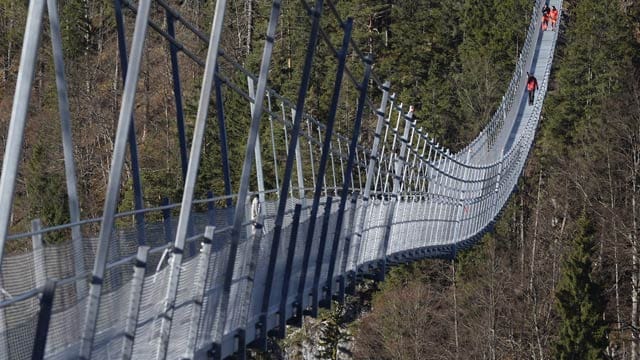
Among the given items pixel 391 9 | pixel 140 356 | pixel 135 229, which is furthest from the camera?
pixel 391 9

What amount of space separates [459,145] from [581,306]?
13.3 m

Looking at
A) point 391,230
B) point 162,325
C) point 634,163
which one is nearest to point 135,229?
point 162,325

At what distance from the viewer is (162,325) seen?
7922 millimetres

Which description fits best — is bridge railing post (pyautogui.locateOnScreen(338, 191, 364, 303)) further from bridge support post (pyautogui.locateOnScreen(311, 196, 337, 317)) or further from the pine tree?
the pine tree

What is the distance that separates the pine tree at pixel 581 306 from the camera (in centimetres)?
3869

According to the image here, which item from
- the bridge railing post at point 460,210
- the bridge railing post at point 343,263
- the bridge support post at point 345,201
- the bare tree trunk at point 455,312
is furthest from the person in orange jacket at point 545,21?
the bridge railing post at point 343,263

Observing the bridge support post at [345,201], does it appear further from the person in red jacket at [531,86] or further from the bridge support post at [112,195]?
the person in red jacket at [531,86]

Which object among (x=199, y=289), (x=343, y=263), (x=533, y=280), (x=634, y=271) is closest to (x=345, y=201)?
(x=343, y=263)

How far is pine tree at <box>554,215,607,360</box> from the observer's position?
127 ft

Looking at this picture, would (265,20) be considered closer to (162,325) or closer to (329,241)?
(329,241)

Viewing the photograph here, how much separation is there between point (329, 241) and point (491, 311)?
2834cm

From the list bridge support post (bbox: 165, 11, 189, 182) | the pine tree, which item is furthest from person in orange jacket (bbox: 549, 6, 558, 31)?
bridge support post (bbox: 165, 11, 189, 182)

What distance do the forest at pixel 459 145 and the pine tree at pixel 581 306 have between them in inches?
1.9

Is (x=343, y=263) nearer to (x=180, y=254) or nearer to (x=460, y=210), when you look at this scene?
(x=180, y=254)
